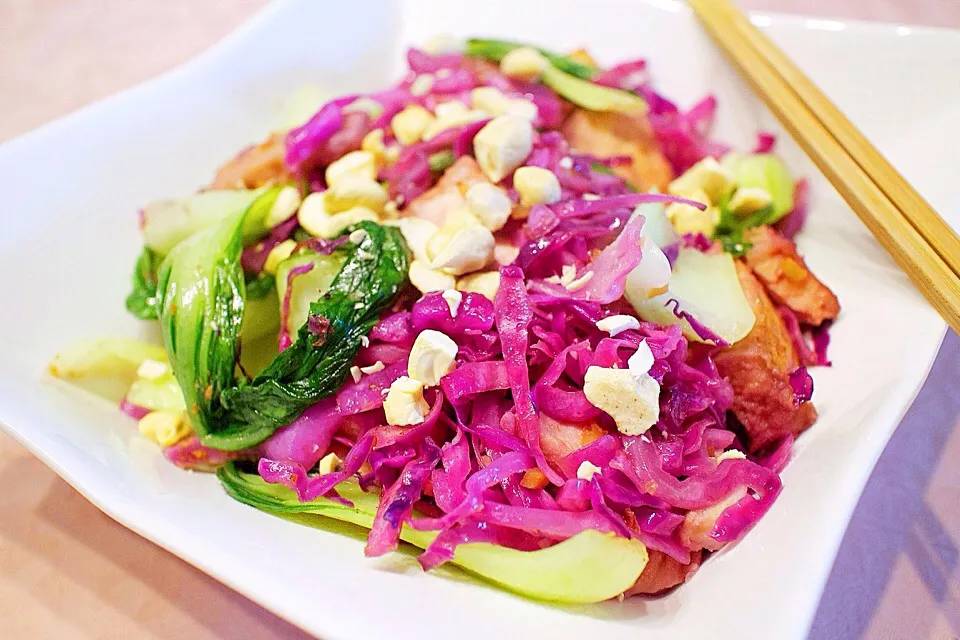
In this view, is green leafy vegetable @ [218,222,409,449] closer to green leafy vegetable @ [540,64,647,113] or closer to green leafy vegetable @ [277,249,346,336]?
green leafy vegetable @ [277,249,346,336]

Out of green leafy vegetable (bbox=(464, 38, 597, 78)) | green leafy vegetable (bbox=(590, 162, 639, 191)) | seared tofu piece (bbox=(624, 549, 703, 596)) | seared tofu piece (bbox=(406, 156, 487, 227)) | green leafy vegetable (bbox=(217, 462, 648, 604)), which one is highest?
green leafy vegetable (bbox=(464, 38, 597, 78))

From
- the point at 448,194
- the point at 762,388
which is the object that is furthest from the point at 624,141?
the point at 762,388

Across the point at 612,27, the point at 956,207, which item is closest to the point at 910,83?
the point at 956,207

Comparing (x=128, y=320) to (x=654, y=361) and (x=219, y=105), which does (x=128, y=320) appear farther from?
(x=654, y=361)

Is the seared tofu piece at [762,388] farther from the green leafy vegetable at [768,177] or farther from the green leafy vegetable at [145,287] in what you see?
the green leafy vegetable at [145,287]

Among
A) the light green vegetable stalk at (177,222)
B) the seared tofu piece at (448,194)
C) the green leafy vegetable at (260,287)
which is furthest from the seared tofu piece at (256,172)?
the seared tofu piece at (448,194)

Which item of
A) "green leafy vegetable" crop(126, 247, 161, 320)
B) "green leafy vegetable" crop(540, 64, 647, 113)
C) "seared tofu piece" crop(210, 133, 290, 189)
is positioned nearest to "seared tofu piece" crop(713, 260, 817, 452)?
"green leafy vegetable" crop(540, 64, 647, 113)
